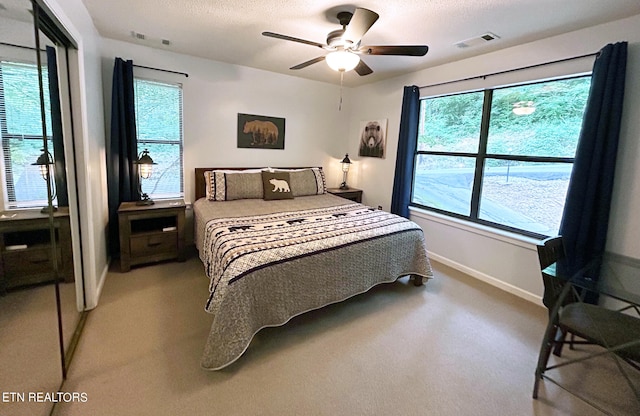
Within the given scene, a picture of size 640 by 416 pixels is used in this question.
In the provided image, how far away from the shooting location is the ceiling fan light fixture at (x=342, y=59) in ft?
7.87

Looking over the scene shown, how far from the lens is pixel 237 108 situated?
407 cm

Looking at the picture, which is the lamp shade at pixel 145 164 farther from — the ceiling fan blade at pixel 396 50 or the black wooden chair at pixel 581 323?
the black wooden chair at pixel 581 323

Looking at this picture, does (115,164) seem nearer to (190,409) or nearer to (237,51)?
(237,51)

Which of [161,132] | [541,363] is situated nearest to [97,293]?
[161,132]

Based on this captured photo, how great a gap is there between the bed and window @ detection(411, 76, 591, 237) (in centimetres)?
111

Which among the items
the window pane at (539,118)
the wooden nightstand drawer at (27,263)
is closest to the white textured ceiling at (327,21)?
the window pane at (539,118)

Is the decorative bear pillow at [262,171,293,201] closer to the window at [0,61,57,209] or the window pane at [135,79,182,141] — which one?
the window pane at [135,79,182,141]

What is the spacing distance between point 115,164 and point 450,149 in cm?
389

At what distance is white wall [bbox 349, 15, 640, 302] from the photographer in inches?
91.0

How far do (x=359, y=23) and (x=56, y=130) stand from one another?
2.06 metres

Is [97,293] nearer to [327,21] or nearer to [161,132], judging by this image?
[161,132]

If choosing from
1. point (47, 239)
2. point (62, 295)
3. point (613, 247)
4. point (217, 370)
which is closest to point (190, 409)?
point (217, 370)

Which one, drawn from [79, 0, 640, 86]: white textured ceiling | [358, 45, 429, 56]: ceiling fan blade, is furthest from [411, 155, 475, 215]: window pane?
[358, 45, 429, 56]: ceiling fan blade

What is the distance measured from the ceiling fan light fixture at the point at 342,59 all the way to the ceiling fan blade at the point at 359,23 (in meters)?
0.13
